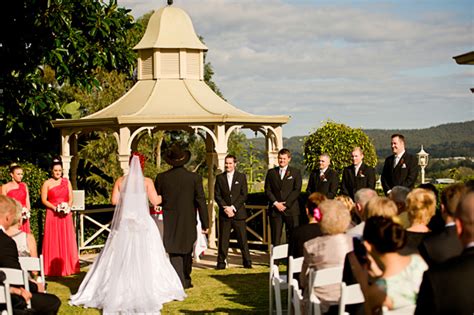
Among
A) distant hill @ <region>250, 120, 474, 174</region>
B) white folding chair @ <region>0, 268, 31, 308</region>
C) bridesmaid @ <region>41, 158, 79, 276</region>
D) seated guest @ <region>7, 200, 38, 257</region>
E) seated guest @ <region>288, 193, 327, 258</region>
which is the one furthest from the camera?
distant hill @ <region>250, 120, 474, 174</region>

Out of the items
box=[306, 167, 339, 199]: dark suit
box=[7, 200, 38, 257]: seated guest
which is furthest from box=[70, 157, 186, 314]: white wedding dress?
box=[306, 167, 339, 199]: dark suit

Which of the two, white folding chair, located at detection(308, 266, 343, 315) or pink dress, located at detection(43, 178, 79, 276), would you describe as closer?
white folding chair, located at detection(308, 266, 343, 315)

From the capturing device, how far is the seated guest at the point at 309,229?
829 centimetres

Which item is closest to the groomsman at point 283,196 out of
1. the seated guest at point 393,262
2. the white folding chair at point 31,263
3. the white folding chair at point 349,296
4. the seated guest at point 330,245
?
the white folding chair at point 31,263

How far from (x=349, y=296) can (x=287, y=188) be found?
8137mm

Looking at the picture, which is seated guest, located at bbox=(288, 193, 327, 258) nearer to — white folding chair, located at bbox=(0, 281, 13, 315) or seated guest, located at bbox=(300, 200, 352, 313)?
seated guest, located at bbox=(300, 200, 352, 313)

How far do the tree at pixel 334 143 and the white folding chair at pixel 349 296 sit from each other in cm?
2187

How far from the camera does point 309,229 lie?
8.35m

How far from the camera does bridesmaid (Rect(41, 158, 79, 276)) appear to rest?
1364 cm

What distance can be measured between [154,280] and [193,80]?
23.5 feet

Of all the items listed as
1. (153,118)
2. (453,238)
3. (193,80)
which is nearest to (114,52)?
(193,80)

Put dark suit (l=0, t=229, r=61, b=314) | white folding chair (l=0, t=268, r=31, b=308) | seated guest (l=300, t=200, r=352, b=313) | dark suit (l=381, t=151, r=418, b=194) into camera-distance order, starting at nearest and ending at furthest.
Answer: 1. seated guest (l=300, t=200, r=352, b=313)
2. white folding chair (l=0, t=268, r=31, b=308)
3. dark suit (l=0, t=229, r=61, b=314)
4. dark suit (l=381, t=151, r=418, b=194)

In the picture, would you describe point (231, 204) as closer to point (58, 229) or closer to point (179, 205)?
point (179, 205)

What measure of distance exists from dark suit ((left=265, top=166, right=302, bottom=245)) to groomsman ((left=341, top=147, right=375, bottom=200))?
903 millimetres
